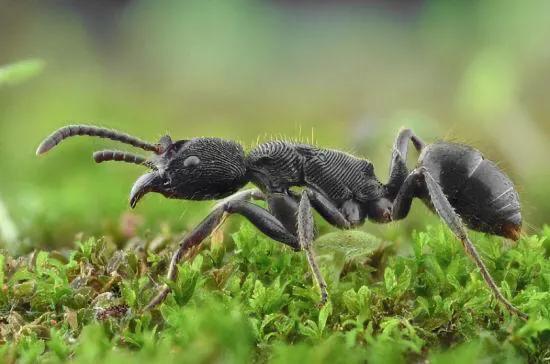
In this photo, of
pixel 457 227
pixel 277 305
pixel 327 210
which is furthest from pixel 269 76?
pixel 277 305

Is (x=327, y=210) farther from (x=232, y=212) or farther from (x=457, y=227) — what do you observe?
(x=457, y=227)

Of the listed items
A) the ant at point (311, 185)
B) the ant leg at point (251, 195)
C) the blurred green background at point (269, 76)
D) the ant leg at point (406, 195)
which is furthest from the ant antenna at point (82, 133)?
the blurred green background at point (269, 76)

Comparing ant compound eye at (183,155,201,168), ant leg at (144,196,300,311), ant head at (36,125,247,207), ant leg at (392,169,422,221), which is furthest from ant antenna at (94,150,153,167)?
ant leg at (392,169,422,221)

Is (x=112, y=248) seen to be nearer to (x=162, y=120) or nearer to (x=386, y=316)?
(x=386, y=316)

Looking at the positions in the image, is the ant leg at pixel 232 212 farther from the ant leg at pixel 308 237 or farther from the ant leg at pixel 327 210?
the ant leg at pixel 327 210

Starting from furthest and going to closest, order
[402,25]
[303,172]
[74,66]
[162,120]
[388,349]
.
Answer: [402,25] → [74,66] → [162,120] → [303,172] → [388,349]

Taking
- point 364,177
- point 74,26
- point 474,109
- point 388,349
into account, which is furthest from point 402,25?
point 388,349
